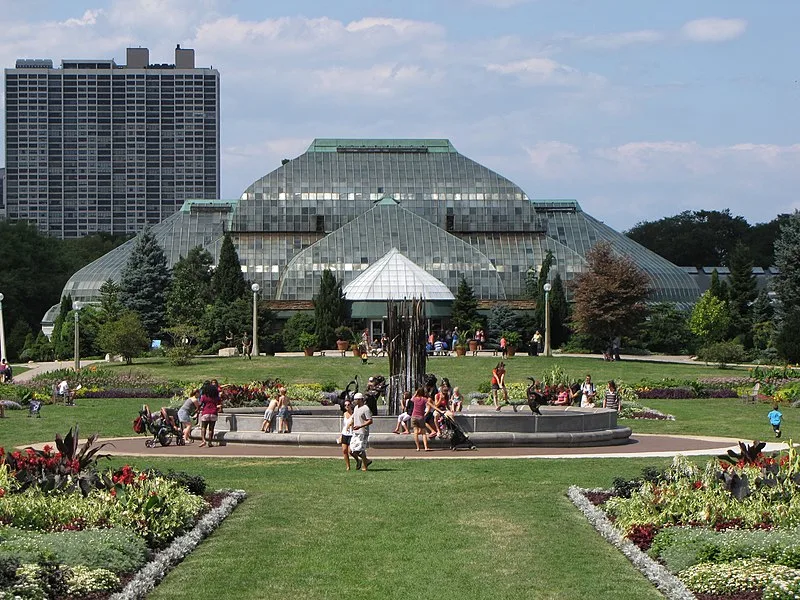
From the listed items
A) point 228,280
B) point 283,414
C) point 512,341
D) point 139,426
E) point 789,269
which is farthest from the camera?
point 228,280

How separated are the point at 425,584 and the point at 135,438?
19.9 m

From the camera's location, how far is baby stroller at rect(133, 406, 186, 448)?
29.4 m

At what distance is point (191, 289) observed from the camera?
70.7 meters

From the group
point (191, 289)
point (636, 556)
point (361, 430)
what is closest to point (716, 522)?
point (636, 556)

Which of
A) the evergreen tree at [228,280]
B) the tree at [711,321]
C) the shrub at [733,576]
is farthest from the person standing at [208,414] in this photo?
the tree at [711,321]

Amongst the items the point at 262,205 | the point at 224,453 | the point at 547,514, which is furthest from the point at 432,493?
the point at 262,205

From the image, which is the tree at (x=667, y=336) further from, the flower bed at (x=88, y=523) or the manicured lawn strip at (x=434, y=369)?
the flower bed at (x=88, y=523)

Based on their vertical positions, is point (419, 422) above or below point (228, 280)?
below

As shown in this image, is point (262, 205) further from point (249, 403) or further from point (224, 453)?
point (224, 453)

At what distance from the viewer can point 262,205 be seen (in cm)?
9012

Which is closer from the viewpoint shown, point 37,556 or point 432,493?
point 37,556

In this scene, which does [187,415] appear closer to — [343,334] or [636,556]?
[636,556]

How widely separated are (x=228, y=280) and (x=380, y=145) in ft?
85.6

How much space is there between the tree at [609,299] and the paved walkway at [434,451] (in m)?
33.2
